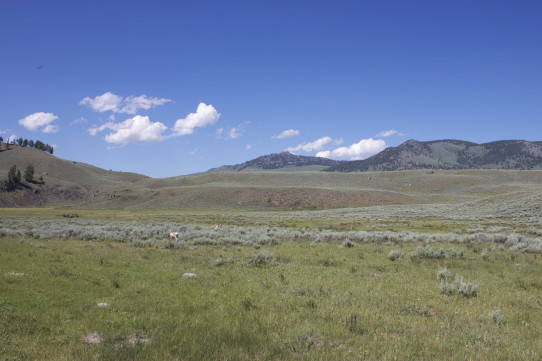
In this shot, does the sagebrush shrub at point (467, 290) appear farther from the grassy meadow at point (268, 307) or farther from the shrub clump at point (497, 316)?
the shrub clump at point (497, 316)

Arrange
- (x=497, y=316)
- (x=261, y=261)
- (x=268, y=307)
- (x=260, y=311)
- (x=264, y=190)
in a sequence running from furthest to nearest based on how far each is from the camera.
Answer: (x=264, y=190)
(x=261, y=261)
(x=268, y=307)
(x=260, y=311)
(x=497, y=316)

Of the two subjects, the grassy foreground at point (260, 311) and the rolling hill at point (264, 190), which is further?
the rolling hill at point (264, 190)

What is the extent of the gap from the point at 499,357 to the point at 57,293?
1180 cm

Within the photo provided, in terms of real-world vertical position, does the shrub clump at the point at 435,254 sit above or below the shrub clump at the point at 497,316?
below

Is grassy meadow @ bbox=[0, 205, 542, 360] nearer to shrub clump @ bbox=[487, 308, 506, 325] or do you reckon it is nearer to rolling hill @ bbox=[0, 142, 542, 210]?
shrub clump @ bbox=[487, 308, 506, 325]

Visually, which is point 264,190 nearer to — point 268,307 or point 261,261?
point 261,261

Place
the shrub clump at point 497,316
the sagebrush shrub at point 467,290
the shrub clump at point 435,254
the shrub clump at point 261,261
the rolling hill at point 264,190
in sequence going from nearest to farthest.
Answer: the shrub clump at point 497,316 < the sagebrush shrub at point 467,290 < the shrub clump at point 261,261 < the shrub clump at point 435,254 < the rolling hill at point 264,190

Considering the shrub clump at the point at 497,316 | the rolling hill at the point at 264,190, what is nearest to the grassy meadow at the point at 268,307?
the shrub clump at the point at 497,316

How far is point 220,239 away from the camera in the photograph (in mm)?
25969

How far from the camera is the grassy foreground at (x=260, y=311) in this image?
7125 mm

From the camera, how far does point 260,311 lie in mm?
9688

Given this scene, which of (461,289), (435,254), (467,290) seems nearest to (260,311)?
(461,289)

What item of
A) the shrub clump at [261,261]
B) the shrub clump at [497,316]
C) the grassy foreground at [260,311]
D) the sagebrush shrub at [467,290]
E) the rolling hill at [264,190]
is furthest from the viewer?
the rolling hill at [264,190]

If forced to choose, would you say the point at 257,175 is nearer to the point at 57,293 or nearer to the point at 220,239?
the point at 220,239
